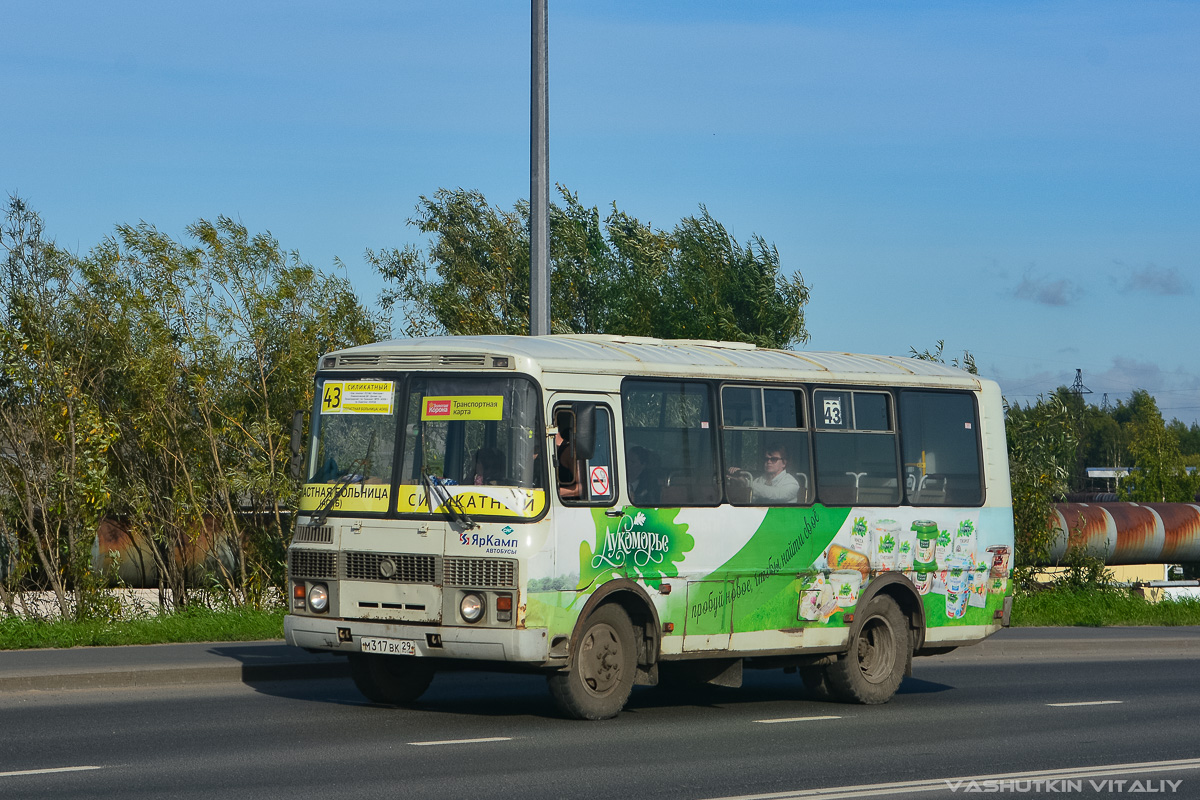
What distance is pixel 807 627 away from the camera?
1334 centimetres

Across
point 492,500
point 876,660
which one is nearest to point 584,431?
point 492,500

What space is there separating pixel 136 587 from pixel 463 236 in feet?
52.3

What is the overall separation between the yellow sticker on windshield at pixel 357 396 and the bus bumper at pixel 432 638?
1627 millimetres

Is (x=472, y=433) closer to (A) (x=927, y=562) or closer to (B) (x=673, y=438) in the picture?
(B) (x=673, y=438)

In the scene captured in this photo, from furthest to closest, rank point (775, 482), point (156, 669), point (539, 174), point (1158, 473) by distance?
point (1158, 473) < point (539, 174) < point (156, 669) < point (775, 482)

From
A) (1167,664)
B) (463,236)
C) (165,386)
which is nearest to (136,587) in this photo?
(165,386)

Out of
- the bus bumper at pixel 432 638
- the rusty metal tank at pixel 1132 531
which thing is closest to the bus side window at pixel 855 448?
the bus bumper at pixel 432 638

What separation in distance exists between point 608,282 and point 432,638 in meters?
21.6

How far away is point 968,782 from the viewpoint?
942 cm

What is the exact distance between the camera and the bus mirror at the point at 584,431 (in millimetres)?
11625

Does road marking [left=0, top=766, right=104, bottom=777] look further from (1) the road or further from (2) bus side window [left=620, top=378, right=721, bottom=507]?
(2) bus side window [left=620, top=378, right=721, bottom=507]

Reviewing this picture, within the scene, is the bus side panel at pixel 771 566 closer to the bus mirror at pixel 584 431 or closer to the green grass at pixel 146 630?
the bus mirror at pixel 584 431

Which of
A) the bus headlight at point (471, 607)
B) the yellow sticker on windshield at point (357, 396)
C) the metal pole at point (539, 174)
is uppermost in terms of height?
the metal pole at point (539, 174)

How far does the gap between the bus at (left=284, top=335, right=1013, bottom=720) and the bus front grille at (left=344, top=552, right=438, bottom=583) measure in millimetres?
15
